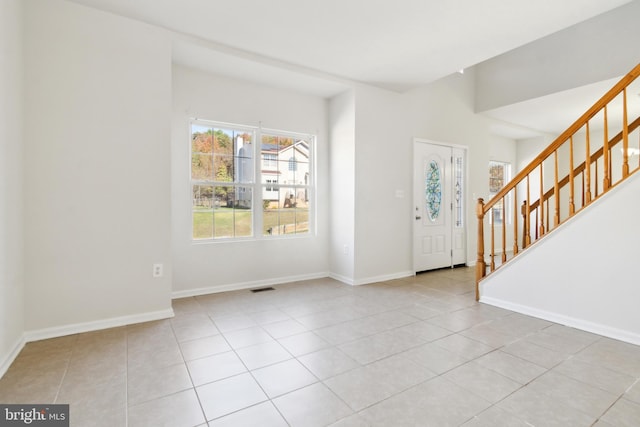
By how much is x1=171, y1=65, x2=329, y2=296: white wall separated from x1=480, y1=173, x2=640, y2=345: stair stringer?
2.64 metres

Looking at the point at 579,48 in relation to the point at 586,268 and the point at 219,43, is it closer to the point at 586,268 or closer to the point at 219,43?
the point at 586,268

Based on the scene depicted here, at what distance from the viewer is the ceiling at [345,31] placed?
8.86 feet

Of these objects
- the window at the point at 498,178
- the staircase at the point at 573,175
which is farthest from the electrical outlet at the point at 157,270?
the window at the point at 498,178

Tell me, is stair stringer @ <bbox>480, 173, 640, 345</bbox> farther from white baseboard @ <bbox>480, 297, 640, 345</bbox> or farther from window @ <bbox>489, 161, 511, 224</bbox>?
window @ <bbox>489, 161, 511, 224</bbox>

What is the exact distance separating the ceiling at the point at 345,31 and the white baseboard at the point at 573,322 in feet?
8.74

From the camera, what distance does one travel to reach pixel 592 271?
109 inches

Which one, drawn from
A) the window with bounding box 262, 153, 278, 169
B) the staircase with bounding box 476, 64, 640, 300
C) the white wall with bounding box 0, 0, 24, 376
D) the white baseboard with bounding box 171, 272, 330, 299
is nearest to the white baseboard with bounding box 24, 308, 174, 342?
the white wall with bounding box 0, 0, 24, 376

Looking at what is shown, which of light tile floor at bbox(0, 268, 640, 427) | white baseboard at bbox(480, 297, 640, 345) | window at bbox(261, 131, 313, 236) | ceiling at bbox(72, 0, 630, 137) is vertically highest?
ceiling at bbox(72, 0, 630, 137)

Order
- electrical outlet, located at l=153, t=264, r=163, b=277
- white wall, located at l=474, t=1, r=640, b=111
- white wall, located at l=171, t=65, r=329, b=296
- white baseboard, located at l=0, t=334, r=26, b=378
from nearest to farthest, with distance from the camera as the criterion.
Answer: white baseboard, located at l=0, t=334, r=26, b=378, electrical outlet, located at l=153, t=264, r=163, b=277, white wall, located at l=171, t=65, r=329, b=296, white wall, located at l=474, t=1, r=640, b=111

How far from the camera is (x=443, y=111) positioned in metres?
5.24

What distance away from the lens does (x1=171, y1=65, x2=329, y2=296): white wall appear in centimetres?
377

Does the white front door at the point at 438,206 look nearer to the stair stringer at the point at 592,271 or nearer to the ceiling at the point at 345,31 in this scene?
the ceiling at the point at 345,31

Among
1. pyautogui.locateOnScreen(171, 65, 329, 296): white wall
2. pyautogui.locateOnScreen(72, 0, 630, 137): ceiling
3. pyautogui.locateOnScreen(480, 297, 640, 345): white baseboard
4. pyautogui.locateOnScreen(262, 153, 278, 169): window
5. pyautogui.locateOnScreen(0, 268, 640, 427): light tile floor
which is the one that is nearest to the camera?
pyautogui.locateOnScreen(0, 268, 640, 427): light tile floor

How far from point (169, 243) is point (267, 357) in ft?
5.11
